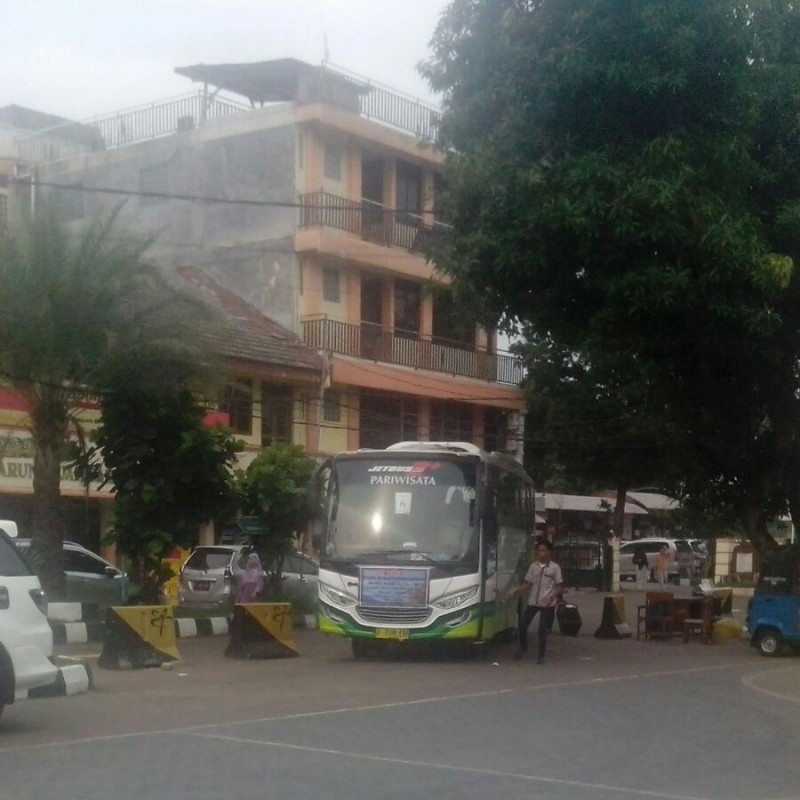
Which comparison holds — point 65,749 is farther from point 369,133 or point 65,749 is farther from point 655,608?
point 369,133

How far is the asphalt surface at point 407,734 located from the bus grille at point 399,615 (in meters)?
0.64

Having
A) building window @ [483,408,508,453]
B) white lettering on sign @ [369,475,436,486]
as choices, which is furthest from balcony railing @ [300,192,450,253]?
white lettering on sign @ [369,475,436,486]

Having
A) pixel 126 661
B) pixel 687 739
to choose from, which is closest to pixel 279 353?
pixel 126 661

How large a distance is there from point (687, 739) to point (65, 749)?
541 cm

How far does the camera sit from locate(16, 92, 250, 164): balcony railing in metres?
36.2

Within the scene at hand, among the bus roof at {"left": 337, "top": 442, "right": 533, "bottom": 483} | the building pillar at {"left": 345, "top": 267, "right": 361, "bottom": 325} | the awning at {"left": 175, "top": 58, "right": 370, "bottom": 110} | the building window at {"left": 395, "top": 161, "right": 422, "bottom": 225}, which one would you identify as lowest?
the bus roof at {"left": 337, "top": 442, "right": 533, "bottom": 483}

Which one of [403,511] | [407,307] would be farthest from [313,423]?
[403,511]

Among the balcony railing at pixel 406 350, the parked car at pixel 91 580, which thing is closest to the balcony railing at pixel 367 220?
the balcony railing at pixel 406 350

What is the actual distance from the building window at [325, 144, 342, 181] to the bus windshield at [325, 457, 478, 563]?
1776 centimetres

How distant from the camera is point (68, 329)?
79.0 feet

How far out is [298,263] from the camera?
1458 inches

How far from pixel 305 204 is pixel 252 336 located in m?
3.69

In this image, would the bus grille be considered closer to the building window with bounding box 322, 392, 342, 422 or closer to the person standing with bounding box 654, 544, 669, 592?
the building window with bounding box 322, 392, 342, 422

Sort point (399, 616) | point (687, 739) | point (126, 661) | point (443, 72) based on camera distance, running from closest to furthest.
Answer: point (687, 739) < point (126, 661) < point (399, 616) < point (443, 72)
